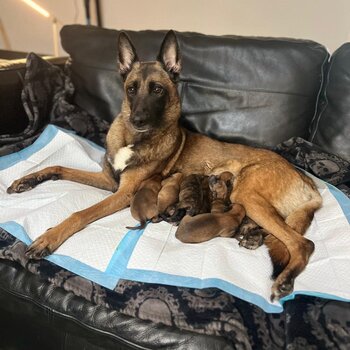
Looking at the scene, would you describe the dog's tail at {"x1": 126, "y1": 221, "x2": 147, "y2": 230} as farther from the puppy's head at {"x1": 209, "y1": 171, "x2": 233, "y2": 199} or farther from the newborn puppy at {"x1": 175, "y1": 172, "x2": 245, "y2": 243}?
the puppy's head at {"x1": 209, "y1": 171, "x2": 233, "y2": 199}

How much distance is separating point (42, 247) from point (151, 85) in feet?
3.59

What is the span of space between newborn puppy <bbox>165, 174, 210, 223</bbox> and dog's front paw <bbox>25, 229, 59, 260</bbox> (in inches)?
22.2

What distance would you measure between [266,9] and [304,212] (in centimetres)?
184

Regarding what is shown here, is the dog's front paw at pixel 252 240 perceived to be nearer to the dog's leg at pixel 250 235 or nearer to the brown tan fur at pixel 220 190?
the dog's leg at pixel 250 235

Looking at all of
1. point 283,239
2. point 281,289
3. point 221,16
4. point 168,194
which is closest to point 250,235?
point 283,239

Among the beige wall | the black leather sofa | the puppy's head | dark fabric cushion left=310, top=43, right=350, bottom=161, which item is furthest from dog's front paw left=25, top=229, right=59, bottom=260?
the beige wall

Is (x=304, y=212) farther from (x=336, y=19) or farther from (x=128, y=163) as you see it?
(x=336, y=19)

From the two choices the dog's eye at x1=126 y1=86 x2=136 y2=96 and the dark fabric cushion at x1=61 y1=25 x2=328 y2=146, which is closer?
the dog's eye at x1=126 y1=86 x2=136 y2=96

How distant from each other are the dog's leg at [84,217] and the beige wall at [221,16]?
1.73m

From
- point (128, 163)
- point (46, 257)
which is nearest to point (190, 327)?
point (46, 257)

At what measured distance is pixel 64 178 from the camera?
216cm

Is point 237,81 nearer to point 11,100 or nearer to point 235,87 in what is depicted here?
point 235,87

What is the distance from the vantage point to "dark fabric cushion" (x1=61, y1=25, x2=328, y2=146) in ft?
7.42

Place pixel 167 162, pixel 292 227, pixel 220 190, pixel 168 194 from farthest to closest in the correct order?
pixel 167 162, pixel 220 190, pixel 168 194, pixel 292 227
